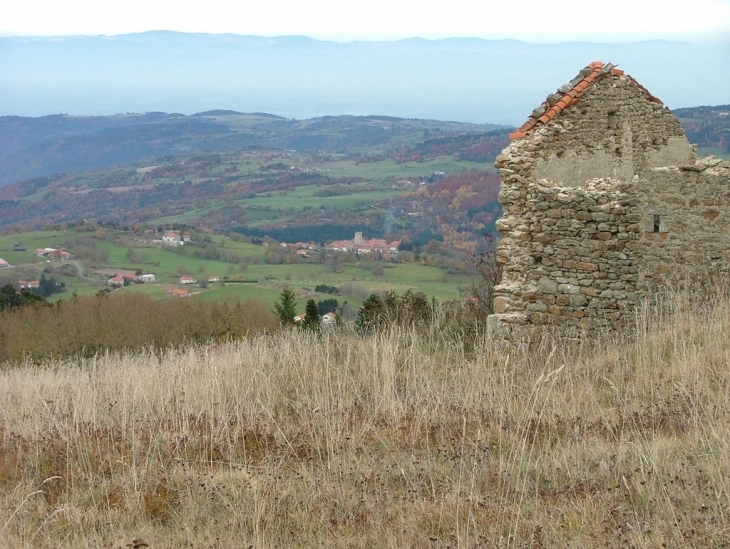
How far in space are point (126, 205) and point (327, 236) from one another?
43899 mm

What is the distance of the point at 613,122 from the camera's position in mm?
10719

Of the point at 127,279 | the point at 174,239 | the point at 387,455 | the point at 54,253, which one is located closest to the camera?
the point at 387,455

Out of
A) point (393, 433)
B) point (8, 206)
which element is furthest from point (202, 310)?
point (8, 206)

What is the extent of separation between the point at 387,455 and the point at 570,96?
6.85m

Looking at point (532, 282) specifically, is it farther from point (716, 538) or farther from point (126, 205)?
point (126, 205)

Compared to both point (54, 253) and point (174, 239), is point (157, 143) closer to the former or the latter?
point (174, 239)

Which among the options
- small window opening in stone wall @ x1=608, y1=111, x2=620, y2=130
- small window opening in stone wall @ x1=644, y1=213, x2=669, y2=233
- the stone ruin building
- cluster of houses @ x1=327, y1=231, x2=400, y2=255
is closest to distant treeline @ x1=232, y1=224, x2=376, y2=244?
cluster of houses @ x1=327, y1=231, x2=400, y2=255

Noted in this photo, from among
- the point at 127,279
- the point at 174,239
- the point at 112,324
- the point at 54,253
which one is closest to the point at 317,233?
the point at 174,239

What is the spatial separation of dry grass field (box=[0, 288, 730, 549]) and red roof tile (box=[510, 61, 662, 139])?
12.4 feet

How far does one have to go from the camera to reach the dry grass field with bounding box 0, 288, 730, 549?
12.3 ft

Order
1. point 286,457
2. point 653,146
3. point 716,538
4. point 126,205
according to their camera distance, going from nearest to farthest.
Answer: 1. point 716,538
2. point 286,457
3. point 653,146
4. point 126,205

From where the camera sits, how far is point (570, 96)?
10.1 m

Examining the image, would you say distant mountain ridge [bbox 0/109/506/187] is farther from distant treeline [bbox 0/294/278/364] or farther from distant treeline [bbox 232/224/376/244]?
distant treeline [bbox 0/294/278/364]

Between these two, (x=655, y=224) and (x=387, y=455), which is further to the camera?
(x=655, y=224)
